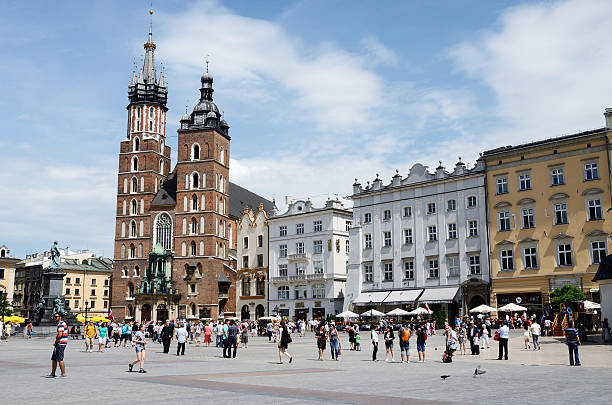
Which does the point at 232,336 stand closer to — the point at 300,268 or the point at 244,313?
the point at 300,268

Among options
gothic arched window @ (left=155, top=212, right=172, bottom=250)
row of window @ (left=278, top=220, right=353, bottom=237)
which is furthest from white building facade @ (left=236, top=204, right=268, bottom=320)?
gothic arched window @ (left=155, top=212, right=172, bottom=250)

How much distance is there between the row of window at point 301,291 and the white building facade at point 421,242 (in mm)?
6737

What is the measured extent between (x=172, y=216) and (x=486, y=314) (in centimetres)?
5346

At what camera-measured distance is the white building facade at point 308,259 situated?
6994 centimetres

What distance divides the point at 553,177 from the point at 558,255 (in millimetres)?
6438

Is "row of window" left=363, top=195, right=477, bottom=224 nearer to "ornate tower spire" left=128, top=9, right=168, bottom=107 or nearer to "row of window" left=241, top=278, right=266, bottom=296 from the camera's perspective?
"row of window" left=241, top=278, right=266, bottom=296

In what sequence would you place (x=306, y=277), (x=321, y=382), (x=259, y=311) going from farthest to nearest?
(x=259, y=311) → (x=306, y=277) → (x=321, y=382)

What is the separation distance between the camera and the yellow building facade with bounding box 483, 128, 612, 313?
161 feet

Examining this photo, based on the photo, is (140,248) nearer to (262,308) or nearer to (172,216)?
(172,216)

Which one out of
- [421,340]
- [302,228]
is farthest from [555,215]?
[302,228]

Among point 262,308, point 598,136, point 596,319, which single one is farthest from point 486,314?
point 262,308

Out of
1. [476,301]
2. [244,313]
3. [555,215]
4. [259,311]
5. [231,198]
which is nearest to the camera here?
[555,215]

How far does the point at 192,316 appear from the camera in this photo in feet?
286

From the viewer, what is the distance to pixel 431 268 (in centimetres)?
5859
